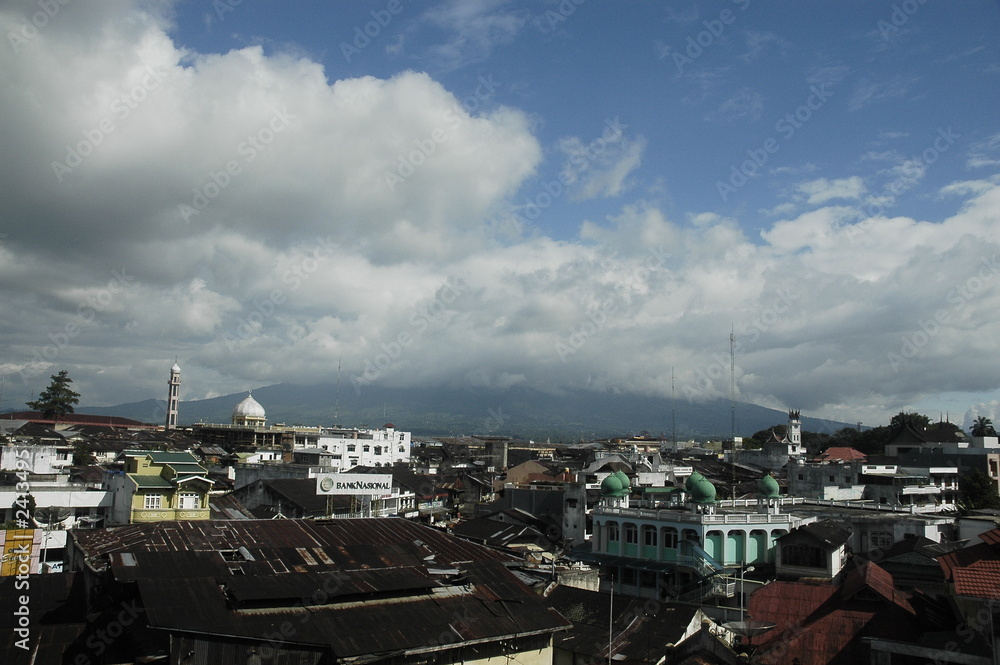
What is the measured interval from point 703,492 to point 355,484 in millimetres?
28763

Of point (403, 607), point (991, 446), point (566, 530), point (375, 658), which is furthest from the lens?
point (991, 446)

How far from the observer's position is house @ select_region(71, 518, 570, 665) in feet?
58.7

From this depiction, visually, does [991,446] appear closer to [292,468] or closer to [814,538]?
[814,538]

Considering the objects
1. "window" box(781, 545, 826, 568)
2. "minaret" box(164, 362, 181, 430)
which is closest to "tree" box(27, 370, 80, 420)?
"minaret" box(164, 362, 181, 430)

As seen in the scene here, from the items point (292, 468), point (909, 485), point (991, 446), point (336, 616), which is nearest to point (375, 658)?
point (336, 616)

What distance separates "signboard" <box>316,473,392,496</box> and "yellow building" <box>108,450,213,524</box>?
11.9 metres

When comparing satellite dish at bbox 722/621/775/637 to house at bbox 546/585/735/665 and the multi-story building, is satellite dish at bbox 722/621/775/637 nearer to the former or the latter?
house at bbox 546/585/735/665

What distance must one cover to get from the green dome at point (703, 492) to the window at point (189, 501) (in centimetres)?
2761

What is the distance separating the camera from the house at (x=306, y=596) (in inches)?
705

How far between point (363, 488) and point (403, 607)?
1435 inches

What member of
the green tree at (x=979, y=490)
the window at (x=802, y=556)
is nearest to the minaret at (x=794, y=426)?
the green tree at (x=979, y=490)

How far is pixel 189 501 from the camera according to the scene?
3912 centimetres

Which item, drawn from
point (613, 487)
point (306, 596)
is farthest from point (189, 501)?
point (613, 487)

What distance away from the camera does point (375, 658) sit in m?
18.2
